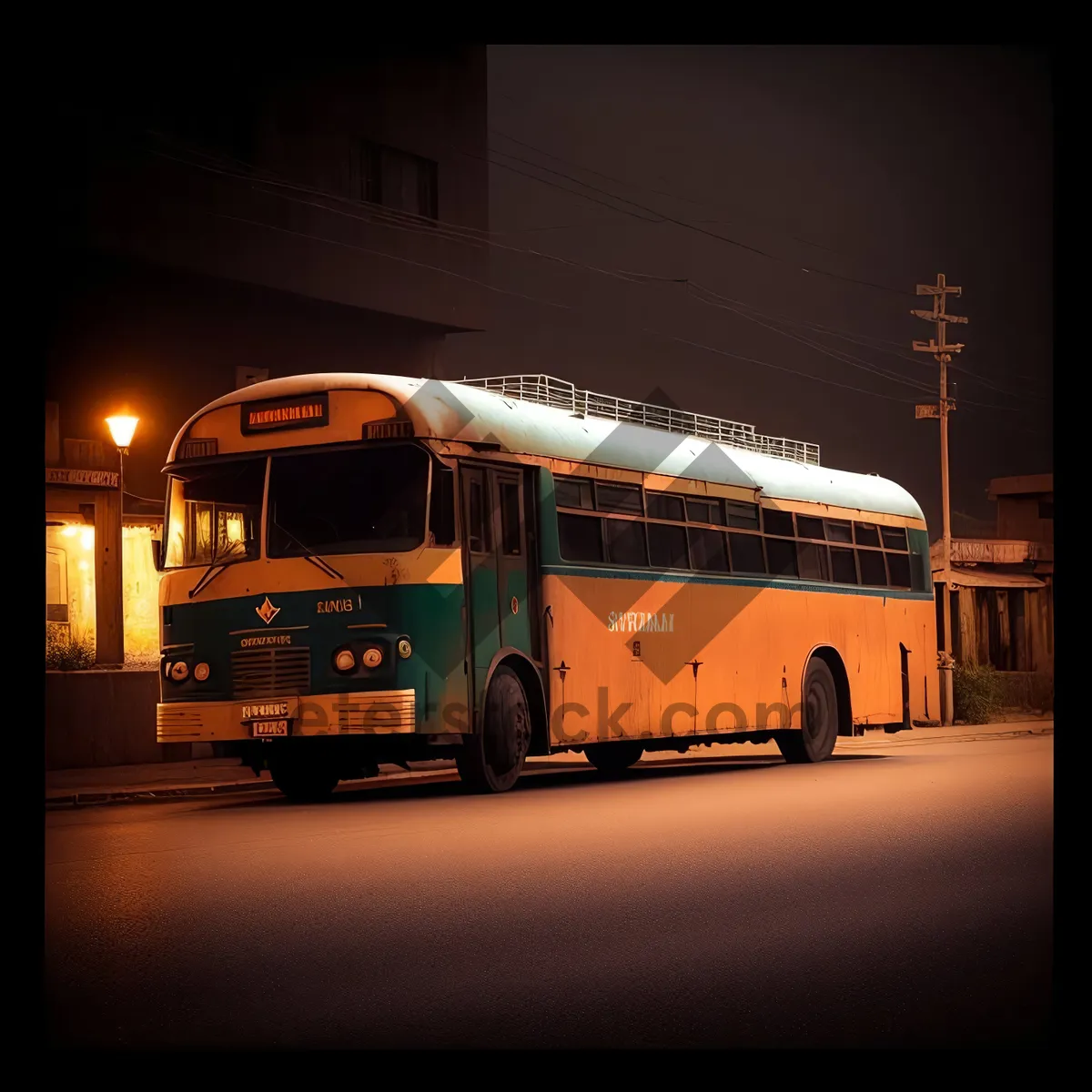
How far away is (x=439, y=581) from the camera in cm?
1543

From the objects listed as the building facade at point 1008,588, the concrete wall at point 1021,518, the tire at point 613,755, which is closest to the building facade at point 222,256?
the tire at point 613,755

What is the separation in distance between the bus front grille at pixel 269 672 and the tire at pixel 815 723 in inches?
336

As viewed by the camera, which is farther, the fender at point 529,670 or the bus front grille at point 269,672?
the fender at point 529,670

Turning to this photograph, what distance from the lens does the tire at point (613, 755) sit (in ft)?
70.2

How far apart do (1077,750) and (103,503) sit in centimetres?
2100

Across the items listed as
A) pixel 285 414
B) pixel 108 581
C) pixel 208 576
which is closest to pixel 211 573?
pixel 208 576

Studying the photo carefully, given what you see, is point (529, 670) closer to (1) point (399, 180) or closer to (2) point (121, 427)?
(2) point (121, 427)

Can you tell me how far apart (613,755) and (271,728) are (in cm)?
717

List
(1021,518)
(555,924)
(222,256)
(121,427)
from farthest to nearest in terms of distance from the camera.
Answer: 1. (1021,518)
2. (222,256)
3. (121,427)
4. (555,924)

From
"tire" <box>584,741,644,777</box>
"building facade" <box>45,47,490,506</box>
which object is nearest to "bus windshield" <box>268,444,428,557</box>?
"tire" <box>584,741,644,777</box>

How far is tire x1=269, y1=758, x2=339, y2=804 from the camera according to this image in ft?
56.0

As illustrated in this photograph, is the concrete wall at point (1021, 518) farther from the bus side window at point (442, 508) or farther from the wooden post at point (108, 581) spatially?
the bus side window at point (442, 508)

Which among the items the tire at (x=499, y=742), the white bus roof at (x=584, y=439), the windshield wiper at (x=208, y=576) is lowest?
the tire at (x=499, y=742)

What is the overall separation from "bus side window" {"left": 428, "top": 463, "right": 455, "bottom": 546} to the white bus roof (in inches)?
13.9
